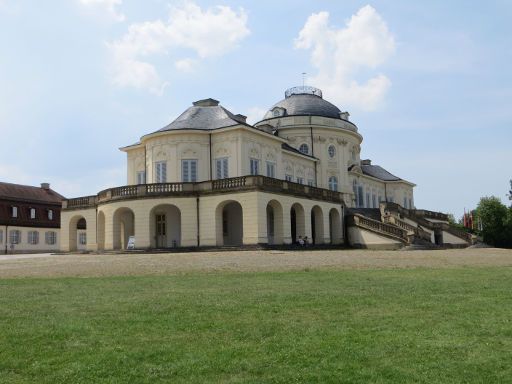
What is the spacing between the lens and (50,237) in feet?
211

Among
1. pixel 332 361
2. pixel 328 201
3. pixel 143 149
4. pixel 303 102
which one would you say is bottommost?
pixel 332 361

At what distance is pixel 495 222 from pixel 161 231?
142 feet

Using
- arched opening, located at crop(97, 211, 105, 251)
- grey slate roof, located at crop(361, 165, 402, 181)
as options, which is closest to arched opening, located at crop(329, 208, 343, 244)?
arched opening, located at crop(97, 211, 105, 251)

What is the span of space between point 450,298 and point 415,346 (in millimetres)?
4139

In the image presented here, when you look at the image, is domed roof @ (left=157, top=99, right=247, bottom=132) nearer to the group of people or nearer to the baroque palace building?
the baroque palace building

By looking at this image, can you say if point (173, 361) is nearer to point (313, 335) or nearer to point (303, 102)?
point (313, 335)

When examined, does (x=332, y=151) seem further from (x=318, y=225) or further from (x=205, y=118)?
(x=205, y=118)

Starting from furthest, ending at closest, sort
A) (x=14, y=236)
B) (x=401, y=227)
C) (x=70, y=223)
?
(x=14, y=236), (x=70, y=223), (x=401, y=227)

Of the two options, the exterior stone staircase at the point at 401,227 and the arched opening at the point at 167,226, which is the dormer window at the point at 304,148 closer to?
the exterior stone staircase at the point at 401,227

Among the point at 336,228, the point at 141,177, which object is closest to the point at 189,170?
the point at 141,177

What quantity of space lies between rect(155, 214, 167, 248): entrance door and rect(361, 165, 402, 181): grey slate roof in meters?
32.8

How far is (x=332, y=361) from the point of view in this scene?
654 cm

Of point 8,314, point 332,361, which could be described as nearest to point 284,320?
point 332,361

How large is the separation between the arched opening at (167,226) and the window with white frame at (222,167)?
170 inches
